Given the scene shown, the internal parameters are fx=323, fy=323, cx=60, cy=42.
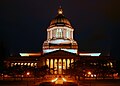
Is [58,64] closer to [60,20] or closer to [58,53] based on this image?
[58,53]

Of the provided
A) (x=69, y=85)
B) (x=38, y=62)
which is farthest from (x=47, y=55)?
(x=69, y=85)

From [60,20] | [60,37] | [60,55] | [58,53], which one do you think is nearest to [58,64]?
[60,55]

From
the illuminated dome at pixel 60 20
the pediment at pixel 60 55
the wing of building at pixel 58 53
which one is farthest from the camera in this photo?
the illuminated dome at pixel 60 20

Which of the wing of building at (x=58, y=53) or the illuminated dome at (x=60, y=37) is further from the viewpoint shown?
the illuminated dome at (x=60, y=37)

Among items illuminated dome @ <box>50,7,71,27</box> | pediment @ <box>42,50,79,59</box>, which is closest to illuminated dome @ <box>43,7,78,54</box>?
illuminated dome @ <box>50,7,71,27</box>

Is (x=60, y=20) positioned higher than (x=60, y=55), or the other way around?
(x=60, y=20)

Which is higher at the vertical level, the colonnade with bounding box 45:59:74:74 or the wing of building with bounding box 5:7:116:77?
the wing of building with bounding box 5:7:116:77

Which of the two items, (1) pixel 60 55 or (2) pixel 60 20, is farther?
(2) pixel 60 20

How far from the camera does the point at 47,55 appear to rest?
331 ft

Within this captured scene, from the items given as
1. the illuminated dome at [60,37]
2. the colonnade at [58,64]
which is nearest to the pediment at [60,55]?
the colonnade at [58,64]

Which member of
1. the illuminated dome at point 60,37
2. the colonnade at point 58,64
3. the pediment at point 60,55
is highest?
the illuminated dome at point 60,37

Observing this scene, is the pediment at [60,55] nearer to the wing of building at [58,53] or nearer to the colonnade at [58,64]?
the wing of building at [58,53]

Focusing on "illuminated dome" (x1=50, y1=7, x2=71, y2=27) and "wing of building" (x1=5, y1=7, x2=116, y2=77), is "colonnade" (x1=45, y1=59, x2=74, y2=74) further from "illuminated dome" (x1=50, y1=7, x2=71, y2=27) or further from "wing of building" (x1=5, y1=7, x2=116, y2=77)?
"illuminated dome" (x1=50, y1=7, x2=71, y2=27)

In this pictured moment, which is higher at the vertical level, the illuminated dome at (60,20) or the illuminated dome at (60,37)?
the illuminated dome at (60,20)
